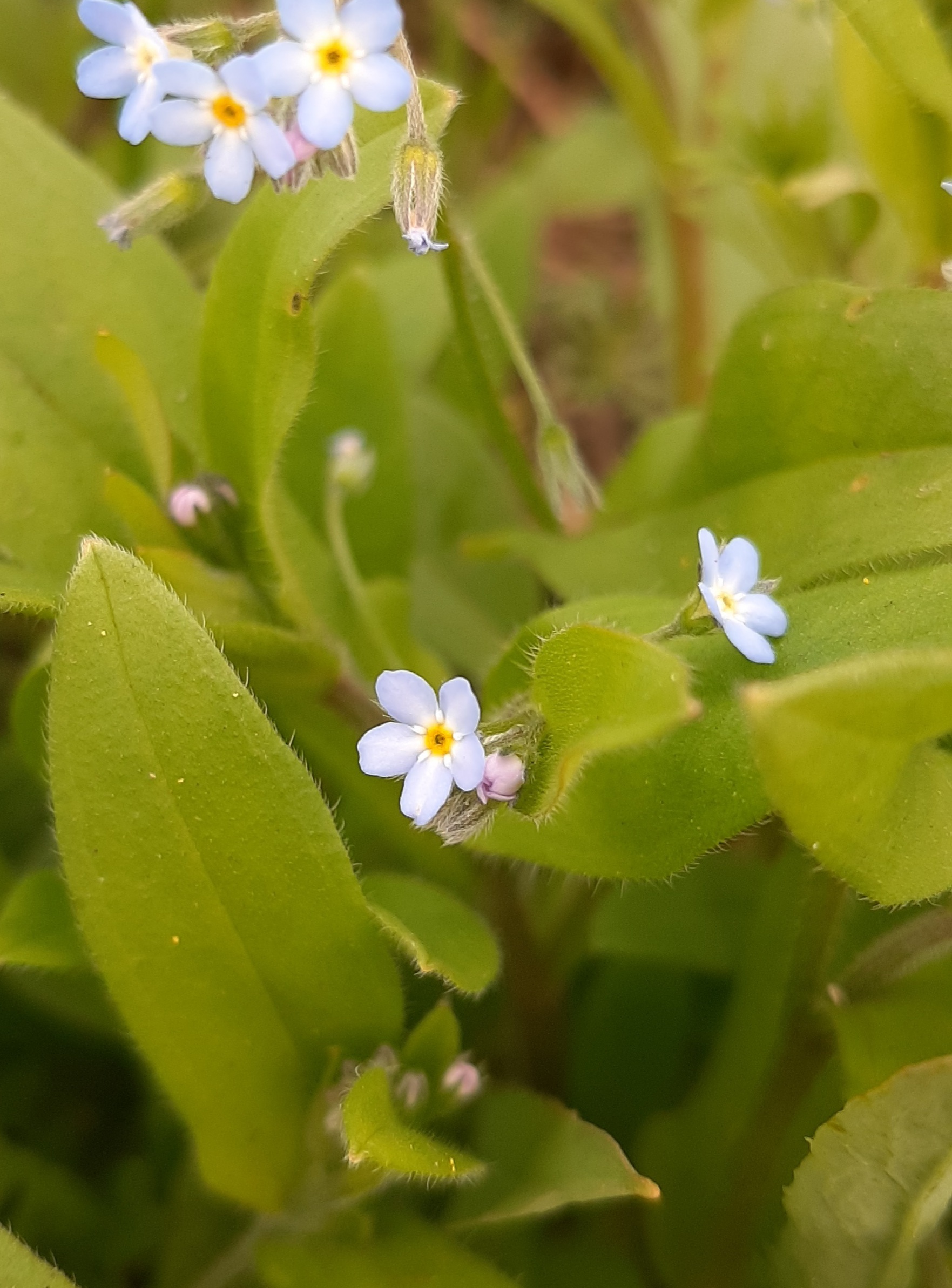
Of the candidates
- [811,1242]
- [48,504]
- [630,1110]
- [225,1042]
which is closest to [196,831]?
[225,1042]

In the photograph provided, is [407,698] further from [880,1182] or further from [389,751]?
[880,1182]

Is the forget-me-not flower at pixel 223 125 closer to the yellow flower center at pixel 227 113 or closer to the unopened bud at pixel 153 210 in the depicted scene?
the yellow flower center at pixel 227 113

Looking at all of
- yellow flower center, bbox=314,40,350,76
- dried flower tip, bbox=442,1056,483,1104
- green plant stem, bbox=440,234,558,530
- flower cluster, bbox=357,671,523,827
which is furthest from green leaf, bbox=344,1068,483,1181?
yellow flower center, bbox=314,40,350,76

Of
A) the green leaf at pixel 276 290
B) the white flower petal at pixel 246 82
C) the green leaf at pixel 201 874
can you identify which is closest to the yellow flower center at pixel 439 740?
the green leaf at pixel 201 874

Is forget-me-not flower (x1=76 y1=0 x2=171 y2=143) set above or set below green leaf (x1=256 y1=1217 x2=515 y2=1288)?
above

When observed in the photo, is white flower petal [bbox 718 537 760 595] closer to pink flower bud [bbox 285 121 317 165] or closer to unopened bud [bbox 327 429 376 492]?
pink flower bud [bbox 285 121 317 165]

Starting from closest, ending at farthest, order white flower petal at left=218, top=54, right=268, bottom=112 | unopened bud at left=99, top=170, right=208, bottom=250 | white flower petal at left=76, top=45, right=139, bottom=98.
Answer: white flower petal at left=218, top=54, right=268, bottom=112 → white flower petal at left=76, top=45, right=139, bottom=98 → unopened bud at left=99, top=170, right=208, bottom=250

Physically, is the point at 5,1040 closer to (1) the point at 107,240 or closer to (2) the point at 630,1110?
(2) the point at 630,1110
